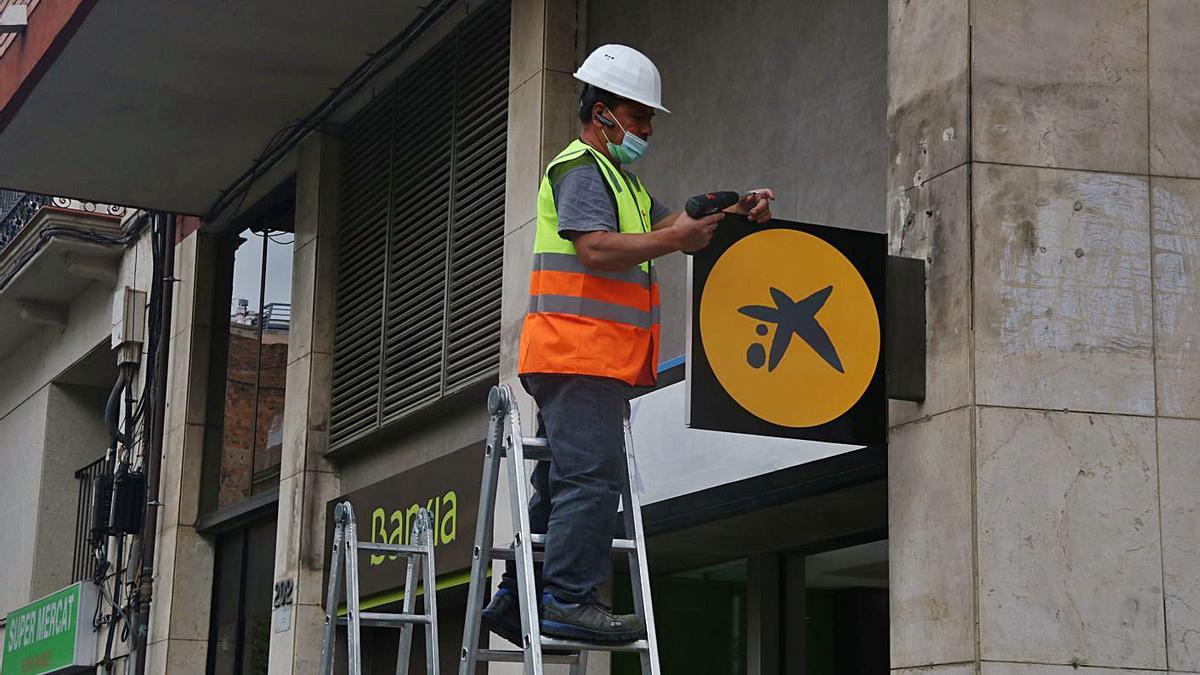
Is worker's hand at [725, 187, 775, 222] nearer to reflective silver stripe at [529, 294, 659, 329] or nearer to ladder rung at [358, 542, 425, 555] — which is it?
reflective silver stripe at [529, 294, 659, 329]

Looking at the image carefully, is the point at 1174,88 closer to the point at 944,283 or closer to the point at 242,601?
the point at 944,283

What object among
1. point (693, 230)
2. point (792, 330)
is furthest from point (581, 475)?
point (792, 330)

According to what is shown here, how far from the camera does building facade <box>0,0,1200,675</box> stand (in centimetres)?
695

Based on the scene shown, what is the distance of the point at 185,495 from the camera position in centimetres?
1688

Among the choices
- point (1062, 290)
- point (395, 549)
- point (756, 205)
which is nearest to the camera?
point (756, 205)

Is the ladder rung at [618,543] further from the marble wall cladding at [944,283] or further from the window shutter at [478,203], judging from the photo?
the window shutter at [478,203]

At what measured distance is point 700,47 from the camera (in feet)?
34.1

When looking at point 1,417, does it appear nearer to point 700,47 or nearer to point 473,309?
point 473,309

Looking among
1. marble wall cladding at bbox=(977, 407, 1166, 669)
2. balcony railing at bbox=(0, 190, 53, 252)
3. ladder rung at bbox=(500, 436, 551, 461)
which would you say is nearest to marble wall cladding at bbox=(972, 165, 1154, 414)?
marble wall cladding at bbox=(977, 407, 1166, 669)

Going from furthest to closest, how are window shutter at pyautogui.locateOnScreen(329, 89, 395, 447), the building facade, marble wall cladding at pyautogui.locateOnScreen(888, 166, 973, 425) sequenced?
window shutter at pyautogui.locateOnScreen(329, 89, 395, 447) < marble wall cladding at pyautogui.locateOnScreen(888, 166, 973, 425) < the building facade

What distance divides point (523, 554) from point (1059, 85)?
299 cm

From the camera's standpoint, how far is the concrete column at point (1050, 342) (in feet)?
22.4

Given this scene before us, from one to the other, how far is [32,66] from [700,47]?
576 centimetres

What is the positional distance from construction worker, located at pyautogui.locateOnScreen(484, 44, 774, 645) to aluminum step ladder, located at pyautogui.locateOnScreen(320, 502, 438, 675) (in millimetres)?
827
